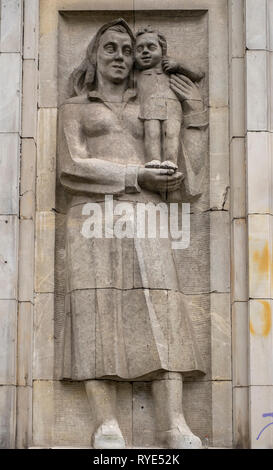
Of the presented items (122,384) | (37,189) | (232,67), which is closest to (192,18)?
(232,67)

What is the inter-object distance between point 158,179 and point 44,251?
168 centimetres

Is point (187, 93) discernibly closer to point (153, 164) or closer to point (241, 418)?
point (153, 164)

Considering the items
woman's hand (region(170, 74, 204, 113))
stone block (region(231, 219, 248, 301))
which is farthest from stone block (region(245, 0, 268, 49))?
stone block (region(231, 219, 248, 301))


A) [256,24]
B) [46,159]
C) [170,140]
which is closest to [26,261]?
[46,159]

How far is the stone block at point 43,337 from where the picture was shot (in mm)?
17172

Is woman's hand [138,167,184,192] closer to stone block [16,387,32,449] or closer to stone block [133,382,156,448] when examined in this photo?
stone block [133,382,156,448]

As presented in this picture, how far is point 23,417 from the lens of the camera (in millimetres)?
16797

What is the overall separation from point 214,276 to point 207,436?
6.49 feet

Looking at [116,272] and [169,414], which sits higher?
[116,272]

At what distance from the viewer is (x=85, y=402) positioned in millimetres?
17125

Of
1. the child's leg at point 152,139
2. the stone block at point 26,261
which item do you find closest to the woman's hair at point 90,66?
the child's leg at point 152,139

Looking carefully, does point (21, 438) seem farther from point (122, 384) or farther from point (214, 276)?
point (214, 276)

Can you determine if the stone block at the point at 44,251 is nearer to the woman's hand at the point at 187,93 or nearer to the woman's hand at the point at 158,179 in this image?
A: the woman's hand at the point at 158,179

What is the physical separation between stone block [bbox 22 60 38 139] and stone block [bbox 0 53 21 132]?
0.46 ft
